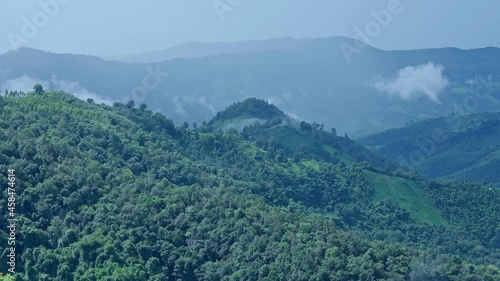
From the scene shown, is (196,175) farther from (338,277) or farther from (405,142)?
(405,142)

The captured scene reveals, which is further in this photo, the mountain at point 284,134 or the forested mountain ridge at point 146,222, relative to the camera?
the mountain at point 284,134

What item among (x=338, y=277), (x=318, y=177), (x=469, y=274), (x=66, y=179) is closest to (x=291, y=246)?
(x=338, y=277)

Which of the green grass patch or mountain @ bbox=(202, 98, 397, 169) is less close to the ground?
mountain @ bbox=(202, 98, 397, 169)

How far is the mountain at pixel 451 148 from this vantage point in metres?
136

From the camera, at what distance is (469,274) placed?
4209 centimetres

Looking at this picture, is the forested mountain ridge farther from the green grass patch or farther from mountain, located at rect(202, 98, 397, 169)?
mountain, located at rect(202, 98, 397, 169)

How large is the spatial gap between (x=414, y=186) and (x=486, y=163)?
182ft

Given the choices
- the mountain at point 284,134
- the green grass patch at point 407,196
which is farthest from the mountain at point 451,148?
the green grass patch at point 407,196

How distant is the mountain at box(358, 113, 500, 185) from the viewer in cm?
13575

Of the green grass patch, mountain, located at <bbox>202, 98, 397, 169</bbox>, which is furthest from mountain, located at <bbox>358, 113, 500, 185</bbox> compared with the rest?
the green grass patch

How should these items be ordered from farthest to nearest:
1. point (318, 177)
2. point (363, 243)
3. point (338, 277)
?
point (318, 177) → point (363, 243) → point (338, 277)

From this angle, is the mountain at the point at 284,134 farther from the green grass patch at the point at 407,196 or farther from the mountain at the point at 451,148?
the mountain at the point at 451,148

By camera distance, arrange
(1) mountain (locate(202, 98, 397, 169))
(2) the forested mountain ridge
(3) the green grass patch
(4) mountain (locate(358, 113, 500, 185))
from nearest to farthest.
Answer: (2) the forested mountain ridge, (3) the green grass patch, (1) mountain (locate(202, 98, 397, 169)), (4) mountain (locate(358, 113, 500, 185))

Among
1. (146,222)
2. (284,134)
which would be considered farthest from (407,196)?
(146,222)
